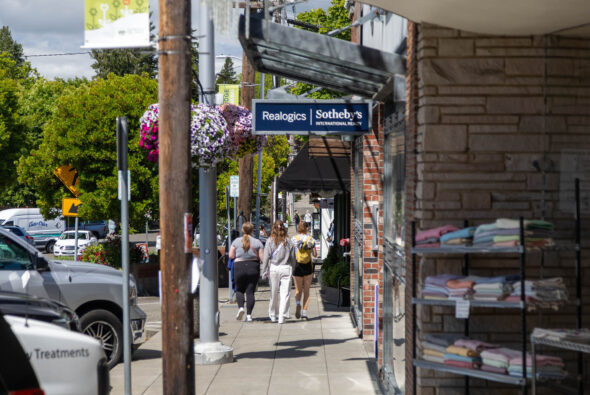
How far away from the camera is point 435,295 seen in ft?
21.5

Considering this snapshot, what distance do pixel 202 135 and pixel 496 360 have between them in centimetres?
603

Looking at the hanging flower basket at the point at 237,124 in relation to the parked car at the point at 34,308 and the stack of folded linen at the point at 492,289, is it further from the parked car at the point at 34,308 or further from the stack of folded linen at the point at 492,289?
the stack of folded linen at the point at 492,289

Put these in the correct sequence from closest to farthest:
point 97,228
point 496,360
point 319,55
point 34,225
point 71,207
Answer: point 496,360, point 319,55, point 71,207, point 34,225, point 97,228

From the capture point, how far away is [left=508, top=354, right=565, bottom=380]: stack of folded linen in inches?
239

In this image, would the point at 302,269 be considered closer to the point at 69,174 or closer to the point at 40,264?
the point at 40,264

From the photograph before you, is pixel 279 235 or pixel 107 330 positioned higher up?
pixel 279 235

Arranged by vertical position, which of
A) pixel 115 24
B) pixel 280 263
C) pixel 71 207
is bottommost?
pixel 280 263

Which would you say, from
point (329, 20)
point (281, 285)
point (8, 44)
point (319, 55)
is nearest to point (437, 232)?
point (319, 55)

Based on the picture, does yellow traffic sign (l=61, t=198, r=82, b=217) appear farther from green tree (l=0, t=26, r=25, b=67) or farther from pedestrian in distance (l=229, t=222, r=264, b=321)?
green tree (l=0, t=26, r=25, b=67)

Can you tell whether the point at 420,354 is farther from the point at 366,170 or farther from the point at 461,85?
the point at 366,170

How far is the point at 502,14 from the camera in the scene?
6.59m

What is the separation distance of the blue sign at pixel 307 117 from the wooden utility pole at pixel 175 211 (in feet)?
11.0

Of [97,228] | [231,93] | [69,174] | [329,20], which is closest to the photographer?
[231,93]

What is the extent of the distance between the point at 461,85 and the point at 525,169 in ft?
2.78
